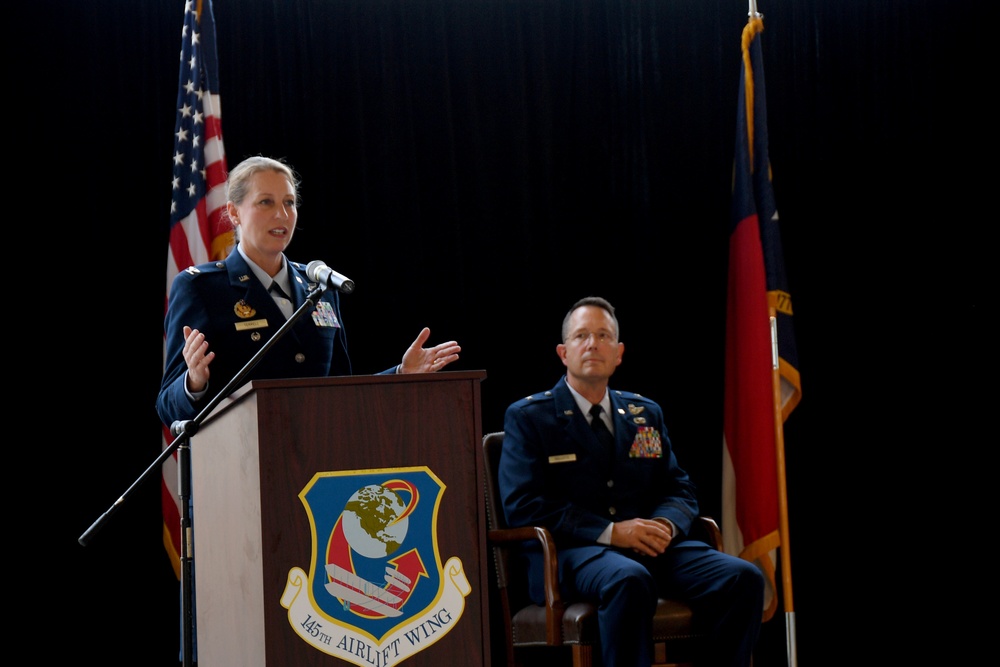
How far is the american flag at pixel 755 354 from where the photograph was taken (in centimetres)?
377

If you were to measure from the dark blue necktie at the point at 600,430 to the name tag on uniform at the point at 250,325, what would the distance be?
1.25 m

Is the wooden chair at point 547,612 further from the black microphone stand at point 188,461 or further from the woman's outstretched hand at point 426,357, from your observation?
the black microphone stand at point 188,461

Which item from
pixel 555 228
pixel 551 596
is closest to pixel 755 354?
pixel 555 228

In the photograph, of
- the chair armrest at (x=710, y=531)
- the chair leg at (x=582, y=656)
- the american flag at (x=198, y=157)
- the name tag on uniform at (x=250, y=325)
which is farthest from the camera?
the american flag at (x=198, y=157)

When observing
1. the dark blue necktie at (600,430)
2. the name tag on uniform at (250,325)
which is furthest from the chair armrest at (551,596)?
the name tag on uniform at (250,325)

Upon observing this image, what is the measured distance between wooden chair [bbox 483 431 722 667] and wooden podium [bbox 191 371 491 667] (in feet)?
3.44

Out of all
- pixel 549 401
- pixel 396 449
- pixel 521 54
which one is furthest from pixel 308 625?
pixel 521 54

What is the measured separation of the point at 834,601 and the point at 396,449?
291 centimetres

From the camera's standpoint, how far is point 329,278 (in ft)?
6.81

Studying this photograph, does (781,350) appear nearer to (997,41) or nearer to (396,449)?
(997,41)

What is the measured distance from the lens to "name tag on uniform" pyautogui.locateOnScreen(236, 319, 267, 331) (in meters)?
2.47

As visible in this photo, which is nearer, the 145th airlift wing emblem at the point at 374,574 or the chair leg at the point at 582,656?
the 145th airlift wing emblem at the point at 374,574

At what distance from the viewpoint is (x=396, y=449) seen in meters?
1.86

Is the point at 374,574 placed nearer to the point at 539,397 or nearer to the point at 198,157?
the point at 539,397
